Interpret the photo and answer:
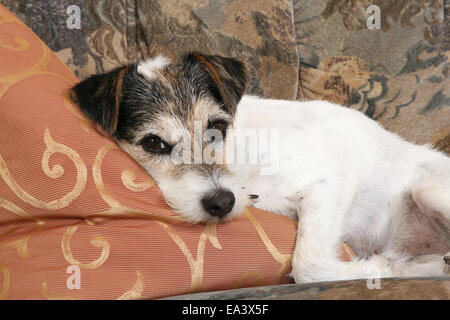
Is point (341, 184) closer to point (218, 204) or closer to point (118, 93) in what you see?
point (218, 204)

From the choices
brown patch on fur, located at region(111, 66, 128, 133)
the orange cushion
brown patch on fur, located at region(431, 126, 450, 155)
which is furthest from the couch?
the orange cushion

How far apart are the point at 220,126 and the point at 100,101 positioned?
0.52 meters

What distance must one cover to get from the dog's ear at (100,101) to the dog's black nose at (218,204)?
456 mm

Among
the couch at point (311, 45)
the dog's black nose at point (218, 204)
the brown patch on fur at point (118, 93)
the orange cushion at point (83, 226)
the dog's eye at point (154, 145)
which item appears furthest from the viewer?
the couch at point (311, 45)

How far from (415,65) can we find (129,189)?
188 centimetres

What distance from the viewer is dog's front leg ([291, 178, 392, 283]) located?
1.51 metres

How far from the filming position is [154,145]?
165 cm

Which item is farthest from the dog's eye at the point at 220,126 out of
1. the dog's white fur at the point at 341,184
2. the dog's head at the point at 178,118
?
the dog's white fur at the point at 341,184

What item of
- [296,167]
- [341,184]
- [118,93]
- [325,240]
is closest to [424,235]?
[341,184]

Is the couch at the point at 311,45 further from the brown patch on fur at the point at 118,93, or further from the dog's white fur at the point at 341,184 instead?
the brown patch on fur at the point at 118,93

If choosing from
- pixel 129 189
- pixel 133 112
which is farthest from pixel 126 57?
pixel 129 189

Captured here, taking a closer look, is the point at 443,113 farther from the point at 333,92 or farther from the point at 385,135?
the point at 333,92

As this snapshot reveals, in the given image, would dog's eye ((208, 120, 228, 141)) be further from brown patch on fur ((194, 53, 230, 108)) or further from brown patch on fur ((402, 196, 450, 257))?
brown patch on fur ((402, 196, 450, 257))

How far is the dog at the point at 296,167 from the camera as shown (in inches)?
60.4
